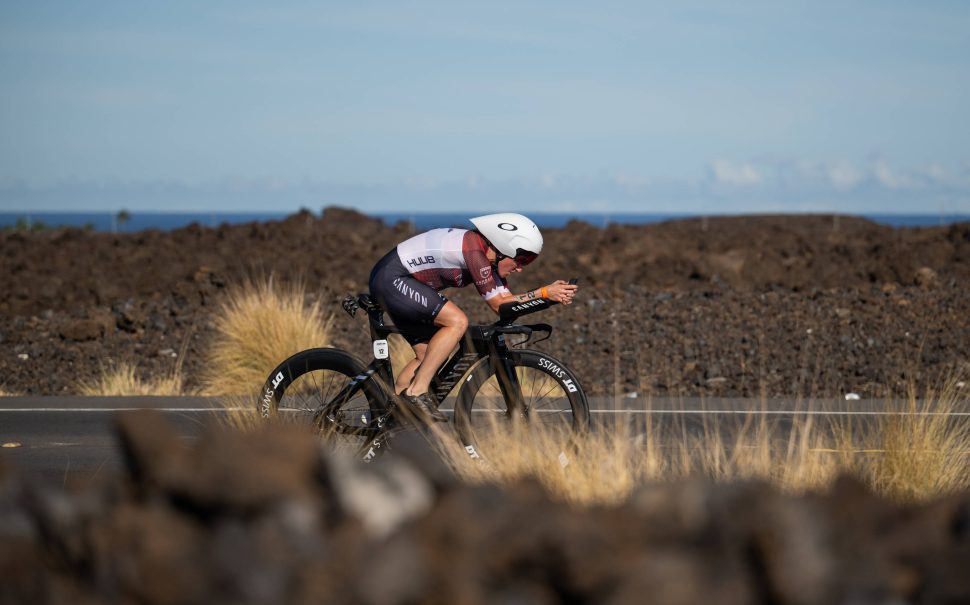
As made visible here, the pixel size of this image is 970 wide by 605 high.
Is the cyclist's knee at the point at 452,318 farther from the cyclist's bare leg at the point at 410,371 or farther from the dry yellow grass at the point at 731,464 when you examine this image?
the dry yellow grass at the point at 731,464

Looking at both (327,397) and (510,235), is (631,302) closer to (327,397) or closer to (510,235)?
(327,397)

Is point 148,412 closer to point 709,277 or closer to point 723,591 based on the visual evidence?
point 723,591

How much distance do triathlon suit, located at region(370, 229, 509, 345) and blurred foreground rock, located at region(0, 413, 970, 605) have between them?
4.12 m

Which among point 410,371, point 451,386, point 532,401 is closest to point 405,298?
point 410,371

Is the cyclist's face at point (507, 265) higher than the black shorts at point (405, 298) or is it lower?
higher

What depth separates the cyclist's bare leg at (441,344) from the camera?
26.9 ft

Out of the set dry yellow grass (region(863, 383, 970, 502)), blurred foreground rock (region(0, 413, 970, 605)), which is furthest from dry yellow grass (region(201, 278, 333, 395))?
blurred foreground rock (region(0, 413, 970, 605))

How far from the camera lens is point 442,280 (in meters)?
8.41

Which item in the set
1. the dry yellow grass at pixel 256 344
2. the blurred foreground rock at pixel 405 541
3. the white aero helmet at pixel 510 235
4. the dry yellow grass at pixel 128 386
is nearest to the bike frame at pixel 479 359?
the white aero helmet at pixel 510 235

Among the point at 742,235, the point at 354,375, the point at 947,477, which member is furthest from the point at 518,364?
the point at 742,235

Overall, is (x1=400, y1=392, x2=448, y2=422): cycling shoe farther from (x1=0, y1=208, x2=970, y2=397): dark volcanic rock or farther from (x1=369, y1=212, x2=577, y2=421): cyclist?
(x1=0, y1=208, x2=970, y2=397): dark volcanic rock

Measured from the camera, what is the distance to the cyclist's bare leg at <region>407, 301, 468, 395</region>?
8188 millimetres

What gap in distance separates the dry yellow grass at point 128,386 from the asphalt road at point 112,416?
2.09 feet

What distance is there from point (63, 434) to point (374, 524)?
26.3 ft
